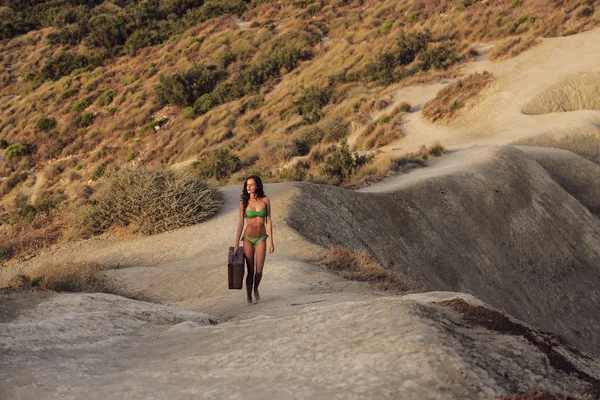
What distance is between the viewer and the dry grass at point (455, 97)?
98.0 feet

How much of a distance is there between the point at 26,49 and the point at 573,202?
1916 inches

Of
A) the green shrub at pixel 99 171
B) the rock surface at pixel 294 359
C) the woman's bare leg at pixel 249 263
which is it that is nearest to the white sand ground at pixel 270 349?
the rock surface at pixel 294 359

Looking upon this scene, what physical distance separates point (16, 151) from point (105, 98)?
7272 millimetres

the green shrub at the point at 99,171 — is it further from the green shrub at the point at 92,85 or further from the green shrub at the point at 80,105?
the green shrub at the point at 92,85

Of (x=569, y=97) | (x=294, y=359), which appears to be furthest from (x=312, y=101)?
(x=294, y=359)

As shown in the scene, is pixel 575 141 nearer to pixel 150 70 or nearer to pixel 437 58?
pixel 437 58

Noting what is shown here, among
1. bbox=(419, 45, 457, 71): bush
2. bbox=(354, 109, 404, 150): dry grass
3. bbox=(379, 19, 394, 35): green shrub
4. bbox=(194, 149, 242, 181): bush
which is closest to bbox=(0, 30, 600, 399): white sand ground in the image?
A: bbox=(194, 149, 242, 181): bush

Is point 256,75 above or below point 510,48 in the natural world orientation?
below

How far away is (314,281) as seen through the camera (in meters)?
9.24

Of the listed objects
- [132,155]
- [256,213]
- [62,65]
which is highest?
[62,65]

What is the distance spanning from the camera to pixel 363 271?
33.6ft

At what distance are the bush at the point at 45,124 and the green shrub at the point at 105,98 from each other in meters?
3.27

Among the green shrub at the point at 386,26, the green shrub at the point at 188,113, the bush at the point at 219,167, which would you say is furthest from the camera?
the green shrub at the point at 386,26

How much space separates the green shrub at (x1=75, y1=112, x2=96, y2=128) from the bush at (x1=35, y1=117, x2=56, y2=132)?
1.56m
